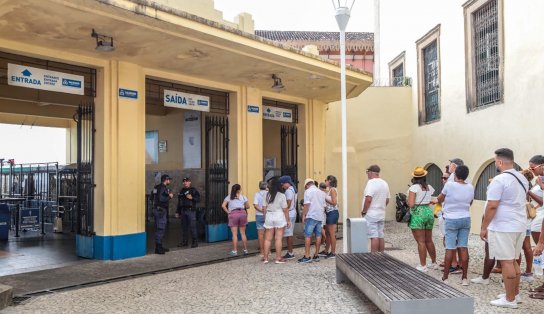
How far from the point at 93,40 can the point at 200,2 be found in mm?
2807

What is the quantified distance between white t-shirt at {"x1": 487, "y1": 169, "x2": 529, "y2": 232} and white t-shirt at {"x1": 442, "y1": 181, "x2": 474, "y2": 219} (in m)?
1.11

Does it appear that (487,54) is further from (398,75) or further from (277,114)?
(398,75)

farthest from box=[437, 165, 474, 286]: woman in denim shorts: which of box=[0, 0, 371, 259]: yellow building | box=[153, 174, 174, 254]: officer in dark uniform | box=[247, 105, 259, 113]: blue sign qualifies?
box=[247, 105, 259, 113]: blue sign

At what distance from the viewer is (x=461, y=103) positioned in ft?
43.2

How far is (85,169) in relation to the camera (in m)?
9.37

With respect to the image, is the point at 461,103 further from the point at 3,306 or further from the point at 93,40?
the point at 3,306

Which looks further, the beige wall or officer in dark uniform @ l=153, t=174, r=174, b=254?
the beige wall

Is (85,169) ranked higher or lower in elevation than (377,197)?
higher

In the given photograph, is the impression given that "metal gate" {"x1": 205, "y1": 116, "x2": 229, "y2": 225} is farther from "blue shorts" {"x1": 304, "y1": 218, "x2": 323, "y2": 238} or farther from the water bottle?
the water bottle

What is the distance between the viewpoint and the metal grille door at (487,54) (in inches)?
453

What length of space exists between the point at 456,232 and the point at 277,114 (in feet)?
23.6

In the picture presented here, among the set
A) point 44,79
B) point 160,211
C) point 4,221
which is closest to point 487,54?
point 160,211

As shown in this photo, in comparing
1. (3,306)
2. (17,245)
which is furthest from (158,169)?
(3,306)

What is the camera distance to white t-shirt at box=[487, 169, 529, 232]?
5430 millimetres
